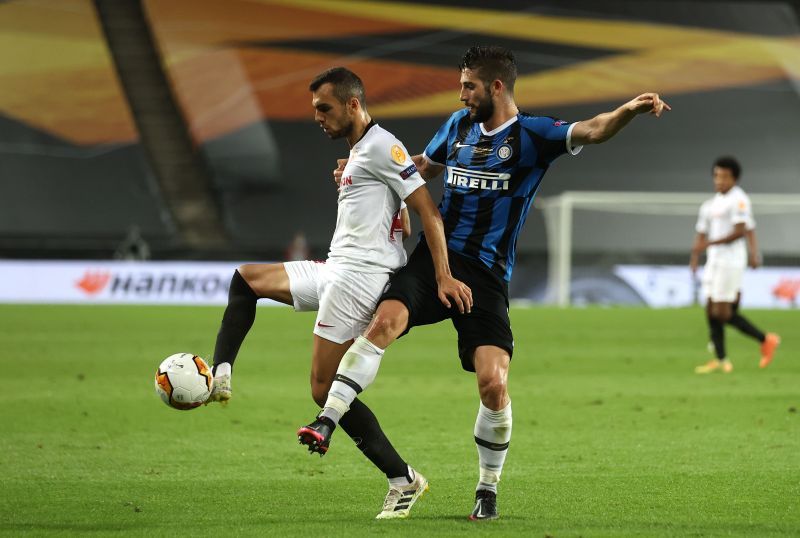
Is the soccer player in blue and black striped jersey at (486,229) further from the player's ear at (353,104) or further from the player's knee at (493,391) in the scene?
the player's ear at (353,104)

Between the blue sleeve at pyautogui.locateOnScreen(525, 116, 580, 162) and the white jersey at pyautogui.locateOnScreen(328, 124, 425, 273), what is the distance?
1.81 feet

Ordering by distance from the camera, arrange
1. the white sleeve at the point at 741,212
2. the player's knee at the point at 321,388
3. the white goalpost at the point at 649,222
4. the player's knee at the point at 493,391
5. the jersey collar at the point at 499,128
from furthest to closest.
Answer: the white goalpost at the point at 649,222, the white sleeve at the point at 741,212, the jersey collar at the point at 499,128, the player's knee at the point at 321,388, the player's knee at the point at 493,391

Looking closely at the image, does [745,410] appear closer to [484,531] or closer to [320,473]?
[320,473]

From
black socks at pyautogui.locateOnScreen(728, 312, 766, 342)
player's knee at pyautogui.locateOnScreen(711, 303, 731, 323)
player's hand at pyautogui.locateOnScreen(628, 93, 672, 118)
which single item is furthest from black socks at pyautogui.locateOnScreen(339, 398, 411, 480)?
black socks at pyautogui.locateOnScreen(728, 312, 766, 342)

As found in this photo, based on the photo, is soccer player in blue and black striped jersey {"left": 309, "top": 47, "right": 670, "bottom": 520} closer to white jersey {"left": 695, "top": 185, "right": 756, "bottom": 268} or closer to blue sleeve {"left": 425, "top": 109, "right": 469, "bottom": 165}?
blue sleeve {"left": 425, "top": 109, "right": 469, "bottom": 165}

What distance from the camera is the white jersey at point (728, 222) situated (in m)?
12.5

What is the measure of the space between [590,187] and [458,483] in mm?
26520

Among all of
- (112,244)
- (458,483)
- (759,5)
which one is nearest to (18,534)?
(458,483)

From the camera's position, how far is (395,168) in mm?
5129

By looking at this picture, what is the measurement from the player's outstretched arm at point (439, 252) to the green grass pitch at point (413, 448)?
37.6 inches

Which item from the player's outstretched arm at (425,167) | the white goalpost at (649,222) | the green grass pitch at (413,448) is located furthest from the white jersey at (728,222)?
the white goalpost at (649,222)

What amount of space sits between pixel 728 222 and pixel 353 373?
8.61m

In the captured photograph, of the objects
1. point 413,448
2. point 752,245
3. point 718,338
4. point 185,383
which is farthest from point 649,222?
point 185,383

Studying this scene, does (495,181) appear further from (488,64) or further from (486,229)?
(488,64)
